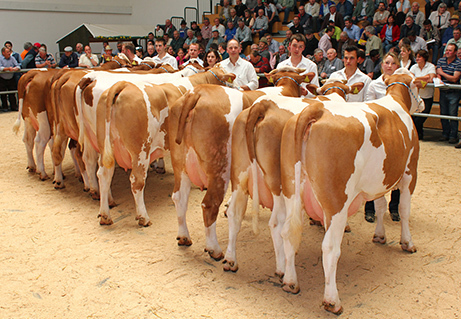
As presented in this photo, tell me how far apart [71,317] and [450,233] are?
386 centimetres

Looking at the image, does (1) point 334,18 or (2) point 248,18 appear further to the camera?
(2) point 248,18

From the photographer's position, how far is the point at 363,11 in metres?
13.2

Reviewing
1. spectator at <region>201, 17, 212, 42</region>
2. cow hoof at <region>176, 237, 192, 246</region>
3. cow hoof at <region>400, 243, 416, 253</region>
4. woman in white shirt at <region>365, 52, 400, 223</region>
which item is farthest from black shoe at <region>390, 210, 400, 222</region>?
spectator at <region>201, 17, 212, 42</region>

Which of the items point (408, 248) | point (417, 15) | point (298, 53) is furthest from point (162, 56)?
point (417, 15)

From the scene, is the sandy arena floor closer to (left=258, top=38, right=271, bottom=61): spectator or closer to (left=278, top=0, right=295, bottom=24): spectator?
(left=258, top=38, right=271, bottom=61): spectator

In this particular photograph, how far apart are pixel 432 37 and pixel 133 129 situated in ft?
32.9

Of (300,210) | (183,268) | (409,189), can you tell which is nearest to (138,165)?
(183,268)

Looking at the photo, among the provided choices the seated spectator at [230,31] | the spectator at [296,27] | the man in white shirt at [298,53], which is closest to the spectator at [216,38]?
the seated spectator at [230,31]

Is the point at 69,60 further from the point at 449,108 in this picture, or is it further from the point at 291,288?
Result: the point at 291,288

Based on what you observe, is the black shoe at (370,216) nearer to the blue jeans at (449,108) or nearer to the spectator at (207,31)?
the blue jeans at (449,108)

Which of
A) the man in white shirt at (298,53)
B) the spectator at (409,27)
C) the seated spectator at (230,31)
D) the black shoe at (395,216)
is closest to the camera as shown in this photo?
the black shoe at (395,216)

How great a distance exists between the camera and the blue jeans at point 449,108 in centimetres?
812

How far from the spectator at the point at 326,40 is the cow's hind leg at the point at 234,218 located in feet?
31.5

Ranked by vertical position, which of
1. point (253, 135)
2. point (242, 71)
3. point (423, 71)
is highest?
point (242, 71)
